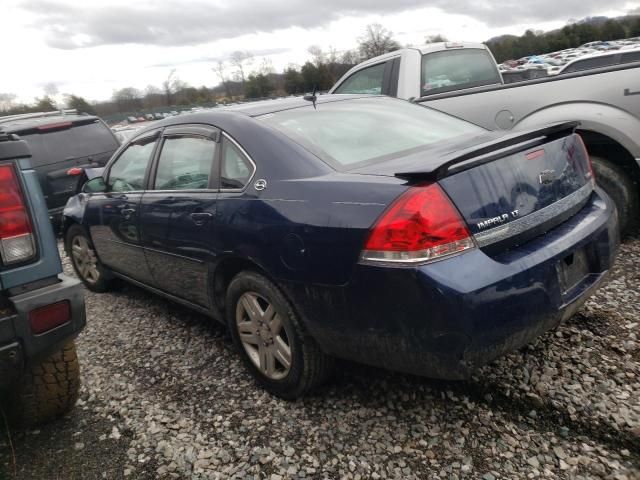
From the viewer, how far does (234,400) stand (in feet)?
9.36

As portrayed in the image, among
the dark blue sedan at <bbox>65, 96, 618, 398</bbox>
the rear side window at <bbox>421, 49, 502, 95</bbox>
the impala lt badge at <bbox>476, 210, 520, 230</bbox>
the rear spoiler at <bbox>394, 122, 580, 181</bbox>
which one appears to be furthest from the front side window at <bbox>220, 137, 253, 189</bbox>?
the rear side window at <bbox>421, 49, 502, 95</bbox>

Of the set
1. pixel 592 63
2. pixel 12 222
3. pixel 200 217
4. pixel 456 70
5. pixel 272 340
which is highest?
pixel 456 70

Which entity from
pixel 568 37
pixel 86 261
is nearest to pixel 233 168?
pixel 86 261

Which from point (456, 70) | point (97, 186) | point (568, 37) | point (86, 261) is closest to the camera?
point (97, 186)

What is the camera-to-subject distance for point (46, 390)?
8.59 ft

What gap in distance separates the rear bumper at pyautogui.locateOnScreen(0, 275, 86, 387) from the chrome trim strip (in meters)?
1.78

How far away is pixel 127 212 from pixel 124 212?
0.06m

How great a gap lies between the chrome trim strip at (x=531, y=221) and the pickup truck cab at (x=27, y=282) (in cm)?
180

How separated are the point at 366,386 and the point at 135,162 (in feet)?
8.05

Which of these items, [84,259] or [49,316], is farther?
[84,259]

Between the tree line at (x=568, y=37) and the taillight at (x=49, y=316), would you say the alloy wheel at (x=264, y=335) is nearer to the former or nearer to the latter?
the taillight at (x=49, y=316)

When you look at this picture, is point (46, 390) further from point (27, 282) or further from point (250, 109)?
point (250, 109)

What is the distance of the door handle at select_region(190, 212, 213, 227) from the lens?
292 centimetres

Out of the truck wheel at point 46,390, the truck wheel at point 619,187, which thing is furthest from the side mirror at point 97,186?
the truck wheel at point 619,187
